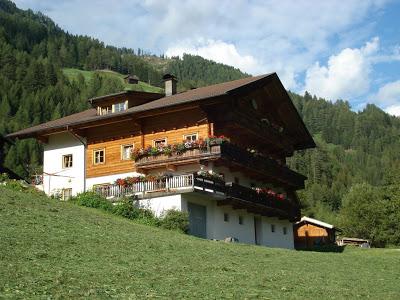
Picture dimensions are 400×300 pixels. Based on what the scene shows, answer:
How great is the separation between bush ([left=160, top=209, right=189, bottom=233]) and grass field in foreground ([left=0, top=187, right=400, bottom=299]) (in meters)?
6.52

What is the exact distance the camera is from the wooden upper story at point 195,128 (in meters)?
36.3

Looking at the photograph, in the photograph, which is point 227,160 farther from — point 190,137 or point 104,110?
point 104,110

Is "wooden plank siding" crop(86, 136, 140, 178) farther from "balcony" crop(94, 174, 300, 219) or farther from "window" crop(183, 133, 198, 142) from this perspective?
"window" crop(183, 133, 198, 142)

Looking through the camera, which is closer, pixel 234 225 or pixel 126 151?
pixel 234 225

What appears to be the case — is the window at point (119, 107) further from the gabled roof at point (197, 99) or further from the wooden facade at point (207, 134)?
the gabled roof at point (197, 99)

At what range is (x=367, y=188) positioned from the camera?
83.5m

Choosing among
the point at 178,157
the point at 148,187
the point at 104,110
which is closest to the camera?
the point at 148,187

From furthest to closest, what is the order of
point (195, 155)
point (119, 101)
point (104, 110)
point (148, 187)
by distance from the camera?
point (104, 110) → point (119, 101) → point (195, 155) → point (148, 187)

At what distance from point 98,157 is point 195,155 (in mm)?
8735

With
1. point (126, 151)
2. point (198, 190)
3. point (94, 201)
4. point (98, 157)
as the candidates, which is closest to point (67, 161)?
point (98, 157)

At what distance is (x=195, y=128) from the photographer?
123 feet

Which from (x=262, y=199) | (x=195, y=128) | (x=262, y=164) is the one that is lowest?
(x=262, y=199)

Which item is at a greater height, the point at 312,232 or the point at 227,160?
the point at 227,160

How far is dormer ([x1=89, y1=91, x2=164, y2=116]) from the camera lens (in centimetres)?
4162
